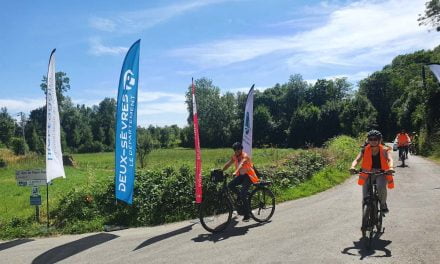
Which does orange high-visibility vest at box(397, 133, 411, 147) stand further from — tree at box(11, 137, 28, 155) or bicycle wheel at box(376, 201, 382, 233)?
tree at box(11, 137, 28, 155)

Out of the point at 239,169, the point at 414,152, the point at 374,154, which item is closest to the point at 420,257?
the point at 374,154

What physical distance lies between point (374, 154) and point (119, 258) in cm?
507

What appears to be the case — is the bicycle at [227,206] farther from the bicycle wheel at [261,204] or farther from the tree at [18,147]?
the tree at [18,147]

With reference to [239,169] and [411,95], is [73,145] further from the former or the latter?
[239,169]

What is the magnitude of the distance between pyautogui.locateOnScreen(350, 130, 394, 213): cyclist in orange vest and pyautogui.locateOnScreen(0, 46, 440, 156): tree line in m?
45.6

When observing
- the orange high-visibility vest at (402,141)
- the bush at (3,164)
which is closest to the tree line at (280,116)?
the bush at (3,164)

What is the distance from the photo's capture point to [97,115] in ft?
431

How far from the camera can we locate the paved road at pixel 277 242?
22.4 feet

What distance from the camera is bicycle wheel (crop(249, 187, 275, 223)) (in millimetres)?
9516

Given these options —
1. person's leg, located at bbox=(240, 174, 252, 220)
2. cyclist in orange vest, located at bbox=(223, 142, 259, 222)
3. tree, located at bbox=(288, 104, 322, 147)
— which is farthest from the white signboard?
tree, located at bbox=(288, 104, 322, 147)

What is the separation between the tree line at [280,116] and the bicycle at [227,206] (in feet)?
147

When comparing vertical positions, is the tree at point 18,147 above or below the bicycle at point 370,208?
above

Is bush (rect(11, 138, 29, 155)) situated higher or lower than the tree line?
lower

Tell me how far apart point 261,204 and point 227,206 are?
1.06 m
